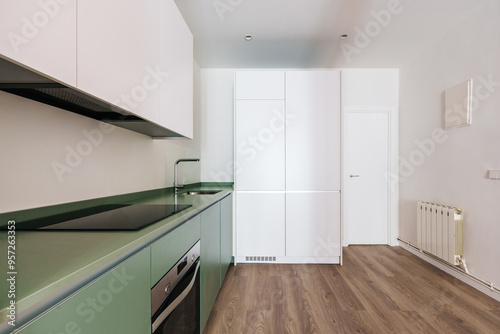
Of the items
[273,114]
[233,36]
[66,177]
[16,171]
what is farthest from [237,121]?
[16,171]

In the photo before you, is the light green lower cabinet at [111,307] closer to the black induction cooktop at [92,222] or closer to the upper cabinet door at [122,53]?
the black induction cooktop at [92,222]

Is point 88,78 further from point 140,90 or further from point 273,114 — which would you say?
point 273,114

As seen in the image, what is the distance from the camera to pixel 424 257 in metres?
3.03

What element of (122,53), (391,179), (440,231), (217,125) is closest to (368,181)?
(391,179)

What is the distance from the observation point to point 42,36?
0.59 m

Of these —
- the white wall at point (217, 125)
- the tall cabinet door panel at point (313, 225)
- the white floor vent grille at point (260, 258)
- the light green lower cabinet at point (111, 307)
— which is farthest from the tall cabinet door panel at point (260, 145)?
the light green lower cabinet at point (111, 307)

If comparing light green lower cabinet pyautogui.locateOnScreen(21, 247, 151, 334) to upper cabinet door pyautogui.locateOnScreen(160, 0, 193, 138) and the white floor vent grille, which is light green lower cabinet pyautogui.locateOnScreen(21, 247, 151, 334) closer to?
upper cabinet door pyautogui.locateOnScreen(160, 0, 193, 138)

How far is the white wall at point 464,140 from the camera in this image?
84.6 inches

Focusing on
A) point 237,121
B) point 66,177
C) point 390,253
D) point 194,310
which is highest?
point 237,121

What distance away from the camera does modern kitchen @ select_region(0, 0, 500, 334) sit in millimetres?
663

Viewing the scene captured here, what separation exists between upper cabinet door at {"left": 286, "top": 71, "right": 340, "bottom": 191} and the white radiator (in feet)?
3.63

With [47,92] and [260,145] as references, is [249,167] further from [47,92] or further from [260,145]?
[47,92]

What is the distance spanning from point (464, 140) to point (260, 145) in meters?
2.16

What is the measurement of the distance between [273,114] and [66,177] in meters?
2.28
